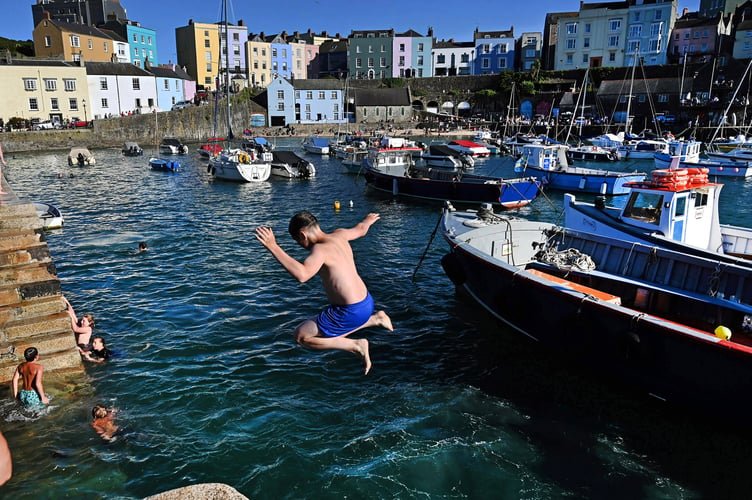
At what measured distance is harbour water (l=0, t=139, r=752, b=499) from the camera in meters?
8.66

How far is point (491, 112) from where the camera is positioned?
338 ft

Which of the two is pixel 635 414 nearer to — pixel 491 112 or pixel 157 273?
pixel 157 273

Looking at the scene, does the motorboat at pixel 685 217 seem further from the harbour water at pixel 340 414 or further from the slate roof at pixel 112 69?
the slate roof at pixel 112 69

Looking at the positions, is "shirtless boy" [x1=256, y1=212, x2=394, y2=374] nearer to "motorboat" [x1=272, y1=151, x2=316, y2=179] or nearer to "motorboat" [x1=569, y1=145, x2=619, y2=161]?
"motorboat" [x1=272, y1=151, x2=316, y2=179]

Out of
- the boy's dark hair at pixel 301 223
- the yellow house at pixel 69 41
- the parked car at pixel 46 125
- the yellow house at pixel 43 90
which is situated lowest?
the boy's dark hair at pixel 301 223

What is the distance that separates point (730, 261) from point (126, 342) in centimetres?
1490

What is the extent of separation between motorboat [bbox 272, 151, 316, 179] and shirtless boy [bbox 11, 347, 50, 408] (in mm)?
37751

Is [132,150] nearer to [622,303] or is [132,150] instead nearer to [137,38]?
[137,38]

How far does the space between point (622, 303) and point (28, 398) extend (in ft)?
43.4

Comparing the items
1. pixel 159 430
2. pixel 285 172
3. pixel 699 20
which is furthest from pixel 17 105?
pixel 699 20

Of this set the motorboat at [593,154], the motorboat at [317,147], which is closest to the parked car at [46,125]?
the motorboat at [317,147]

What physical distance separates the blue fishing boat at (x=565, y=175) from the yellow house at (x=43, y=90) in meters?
63.9

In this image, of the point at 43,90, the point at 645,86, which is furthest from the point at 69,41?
the point at 645,86

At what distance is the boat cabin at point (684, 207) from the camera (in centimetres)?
1642
